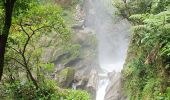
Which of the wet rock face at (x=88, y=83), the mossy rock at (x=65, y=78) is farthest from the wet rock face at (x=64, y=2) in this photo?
the mossy rock at (x=65, y=78)

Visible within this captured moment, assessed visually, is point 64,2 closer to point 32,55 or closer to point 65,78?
point 65,78

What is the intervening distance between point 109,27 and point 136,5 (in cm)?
3593

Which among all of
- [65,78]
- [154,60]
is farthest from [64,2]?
[154,60]

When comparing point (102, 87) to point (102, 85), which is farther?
point (102, 85)

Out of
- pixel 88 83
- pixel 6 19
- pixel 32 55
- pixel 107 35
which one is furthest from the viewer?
pixel 107 35

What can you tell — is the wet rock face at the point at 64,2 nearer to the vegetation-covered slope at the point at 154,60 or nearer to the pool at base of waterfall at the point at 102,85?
the pool at base of waterfall at the point at 102,85

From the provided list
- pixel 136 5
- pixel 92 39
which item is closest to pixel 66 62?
pixel 92 39

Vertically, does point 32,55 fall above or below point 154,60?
above

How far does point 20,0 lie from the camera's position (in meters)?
8.91

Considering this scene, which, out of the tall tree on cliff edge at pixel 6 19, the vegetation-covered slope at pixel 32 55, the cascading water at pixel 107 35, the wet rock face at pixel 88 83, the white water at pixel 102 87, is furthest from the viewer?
the cascading water at pixel 107 35

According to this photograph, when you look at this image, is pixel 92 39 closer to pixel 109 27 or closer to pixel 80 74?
pixel 80 74

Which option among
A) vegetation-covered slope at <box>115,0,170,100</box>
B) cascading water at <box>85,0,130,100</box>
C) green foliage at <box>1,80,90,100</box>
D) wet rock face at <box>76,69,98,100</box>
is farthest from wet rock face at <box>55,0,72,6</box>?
green foliage at <box>1,80,90,100</box>

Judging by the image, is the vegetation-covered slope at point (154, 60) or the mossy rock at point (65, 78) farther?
the mossy rock at point (65, 78)

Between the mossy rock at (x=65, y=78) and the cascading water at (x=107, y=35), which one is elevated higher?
the cascading water at (x=107, y=35)
